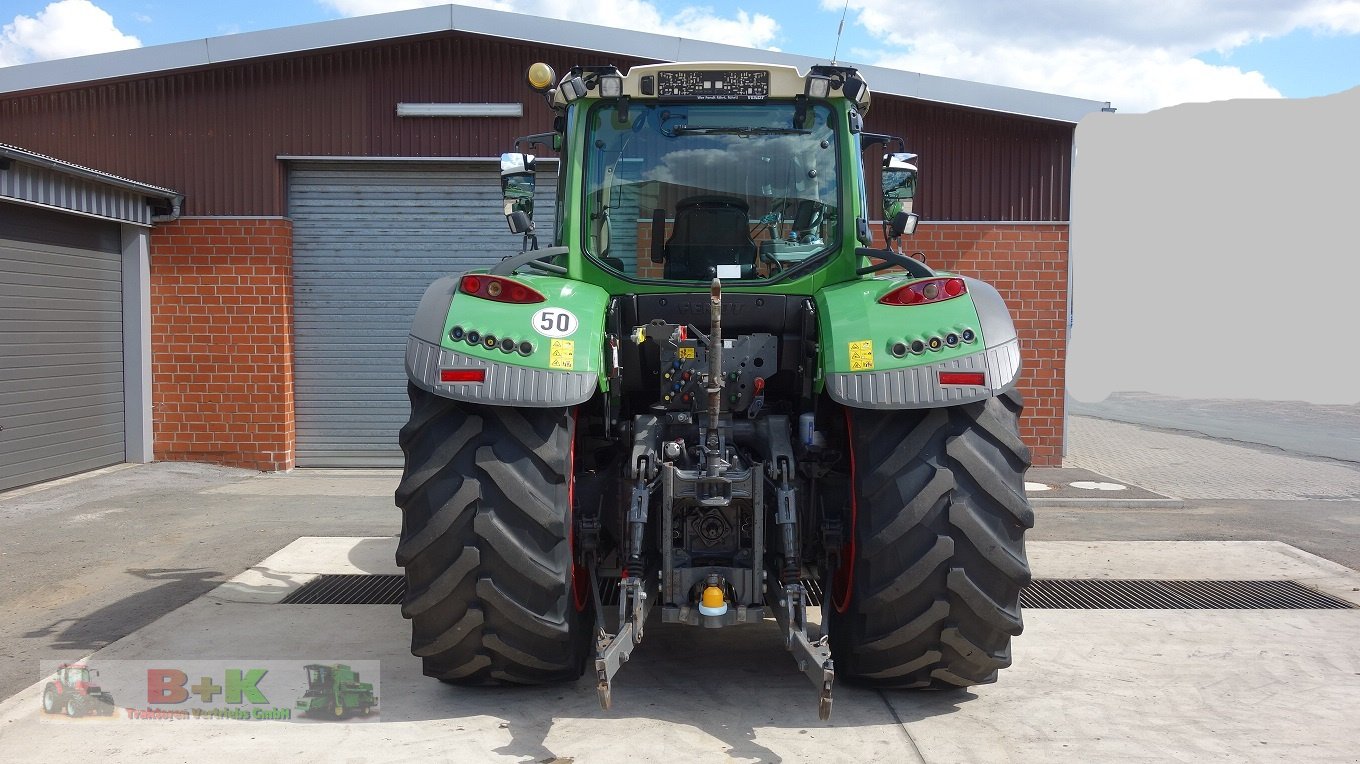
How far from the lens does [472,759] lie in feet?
12.6

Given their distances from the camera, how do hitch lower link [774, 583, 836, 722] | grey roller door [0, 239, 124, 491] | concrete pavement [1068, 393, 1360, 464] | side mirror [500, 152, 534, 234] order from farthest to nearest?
concrete pavement [1068, 393, 1360, 464] < grey roller door [0, 239, 124, 491] < side mirror [500, 152, 534, 234] < hitch lower link [774, 583, 836, 722]

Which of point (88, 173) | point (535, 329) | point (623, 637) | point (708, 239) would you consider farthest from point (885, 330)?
point (88, 173)

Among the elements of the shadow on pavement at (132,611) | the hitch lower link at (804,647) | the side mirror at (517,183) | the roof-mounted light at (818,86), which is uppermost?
the roof-mounted light at (818,86)

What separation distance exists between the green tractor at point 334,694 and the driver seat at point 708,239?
88.0 inches

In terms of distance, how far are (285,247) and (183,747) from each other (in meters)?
8.31

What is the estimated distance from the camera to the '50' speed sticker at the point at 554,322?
409cm

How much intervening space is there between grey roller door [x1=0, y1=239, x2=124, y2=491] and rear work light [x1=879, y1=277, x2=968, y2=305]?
8.75m

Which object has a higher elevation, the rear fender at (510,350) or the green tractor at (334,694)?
the rear fender at (510,350)

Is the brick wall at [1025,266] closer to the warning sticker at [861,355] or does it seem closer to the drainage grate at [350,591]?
the drainage grate at [350,591]

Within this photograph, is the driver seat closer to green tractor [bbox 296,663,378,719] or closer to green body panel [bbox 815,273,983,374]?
green body panel [bbox 815,273,983,374]

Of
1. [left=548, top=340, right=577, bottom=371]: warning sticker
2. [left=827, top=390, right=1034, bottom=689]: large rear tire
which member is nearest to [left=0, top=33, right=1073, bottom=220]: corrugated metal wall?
[left=548, top=340, right=577, bottom=371]: warning sticker

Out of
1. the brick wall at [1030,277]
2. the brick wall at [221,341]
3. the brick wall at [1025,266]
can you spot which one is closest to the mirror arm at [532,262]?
the brick wall at [1025,266]

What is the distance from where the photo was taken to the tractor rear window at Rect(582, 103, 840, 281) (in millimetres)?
4910

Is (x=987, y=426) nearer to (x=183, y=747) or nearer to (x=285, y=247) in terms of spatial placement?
(x=183, y=747)
